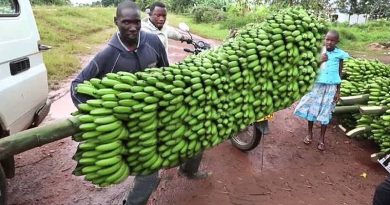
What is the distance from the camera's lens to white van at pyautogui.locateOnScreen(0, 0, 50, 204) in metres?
3.18

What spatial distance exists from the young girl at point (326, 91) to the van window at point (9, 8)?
143 inches

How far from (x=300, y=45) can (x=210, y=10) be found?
2557 centimetres

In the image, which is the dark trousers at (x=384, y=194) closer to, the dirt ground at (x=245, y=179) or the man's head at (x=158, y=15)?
the dirt ground at (x=245, y=179)

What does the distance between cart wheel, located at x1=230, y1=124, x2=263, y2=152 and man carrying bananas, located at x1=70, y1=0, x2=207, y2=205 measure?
79.0 inches

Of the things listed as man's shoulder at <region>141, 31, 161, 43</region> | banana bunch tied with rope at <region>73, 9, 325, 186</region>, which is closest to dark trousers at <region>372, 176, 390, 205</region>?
banana bunch tied with rope at <region>73, 9, 325, 186</region>

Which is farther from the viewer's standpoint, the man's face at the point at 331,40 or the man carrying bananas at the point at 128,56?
the man's face at the point at 331,40

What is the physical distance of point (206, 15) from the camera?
27.1 metres

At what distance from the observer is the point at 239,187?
4168 mm

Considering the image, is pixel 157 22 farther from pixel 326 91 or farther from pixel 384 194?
pixel 384 194

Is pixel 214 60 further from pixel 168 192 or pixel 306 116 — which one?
pixel 306 116

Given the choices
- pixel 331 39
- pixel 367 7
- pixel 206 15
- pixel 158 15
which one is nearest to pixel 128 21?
pixel 158 15

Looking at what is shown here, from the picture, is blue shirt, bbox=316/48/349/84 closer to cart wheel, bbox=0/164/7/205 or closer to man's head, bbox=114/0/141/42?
man's head, bbox=114/0/141/42

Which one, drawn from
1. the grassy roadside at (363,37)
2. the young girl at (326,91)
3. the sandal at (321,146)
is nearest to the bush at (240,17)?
the grassy roadside at (363,37)

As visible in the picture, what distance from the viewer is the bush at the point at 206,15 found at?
2651 centimetres
